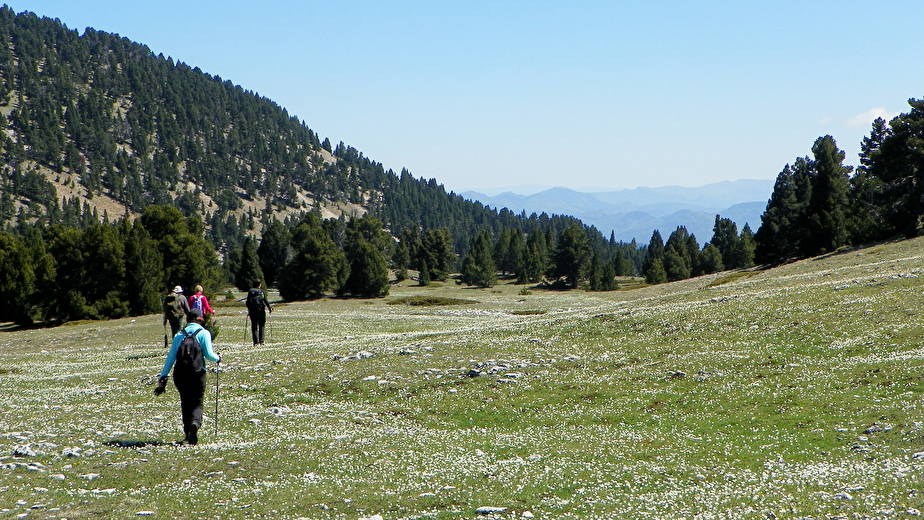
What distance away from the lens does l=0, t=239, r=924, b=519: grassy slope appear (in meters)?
11.7

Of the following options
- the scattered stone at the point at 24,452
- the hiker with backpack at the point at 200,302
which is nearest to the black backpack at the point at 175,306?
the hiker with backpack at the point at 200,302

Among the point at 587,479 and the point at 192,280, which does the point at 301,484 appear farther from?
the point at 192,280

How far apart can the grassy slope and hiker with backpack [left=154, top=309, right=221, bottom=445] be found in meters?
0.78

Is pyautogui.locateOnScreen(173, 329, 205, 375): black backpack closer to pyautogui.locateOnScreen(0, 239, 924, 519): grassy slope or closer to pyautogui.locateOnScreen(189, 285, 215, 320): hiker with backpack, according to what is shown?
pyautogui.locateOnScreen(0, 239, 924, 519): grassy slope

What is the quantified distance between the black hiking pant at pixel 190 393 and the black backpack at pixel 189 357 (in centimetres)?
12

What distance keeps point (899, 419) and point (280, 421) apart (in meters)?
15.6

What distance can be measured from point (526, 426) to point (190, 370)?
866cm

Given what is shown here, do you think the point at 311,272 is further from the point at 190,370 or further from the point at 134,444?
the point at 190,370

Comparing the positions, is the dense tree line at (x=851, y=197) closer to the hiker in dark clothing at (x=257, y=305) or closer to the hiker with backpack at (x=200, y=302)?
the hiker in dark clothing at (x=257, y=305)

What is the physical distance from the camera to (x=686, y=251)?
18138 cm

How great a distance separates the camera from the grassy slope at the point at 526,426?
11656 mm

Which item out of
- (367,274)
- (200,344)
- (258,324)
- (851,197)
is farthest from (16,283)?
(851,197)

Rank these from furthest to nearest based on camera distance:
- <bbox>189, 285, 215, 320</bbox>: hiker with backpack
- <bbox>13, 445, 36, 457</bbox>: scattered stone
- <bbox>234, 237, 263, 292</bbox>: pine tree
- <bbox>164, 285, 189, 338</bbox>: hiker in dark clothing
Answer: <bbox>234, 237, 263, 292</bbox>: pine tree < <bbox>164, 285, 189, 338</bbox>: hiker in dark clothing < <bbox>189, 285, 215, 320</bbox>: hiker with backpack < <bbox>13, 445, 36, 457</bbox>: scattered stone

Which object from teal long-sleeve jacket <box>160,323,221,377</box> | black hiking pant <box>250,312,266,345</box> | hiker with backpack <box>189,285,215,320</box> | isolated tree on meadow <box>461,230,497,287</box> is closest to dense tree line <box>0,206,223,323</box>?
black hiking pant <box>250,312,266,345</box>
